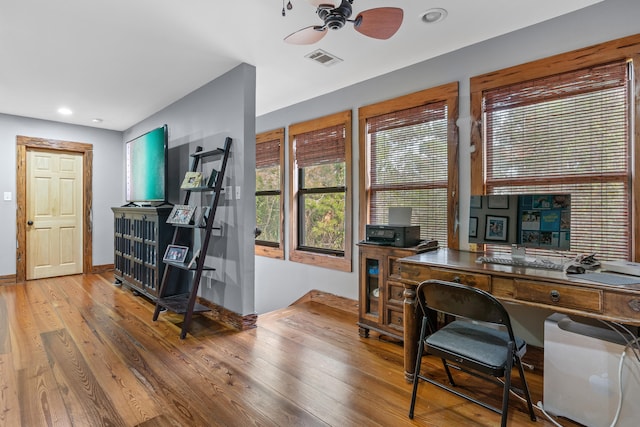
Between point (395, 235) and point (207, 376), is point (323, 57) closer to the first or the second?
point (395, 235)

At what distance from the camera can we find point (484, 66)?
8.62 ft

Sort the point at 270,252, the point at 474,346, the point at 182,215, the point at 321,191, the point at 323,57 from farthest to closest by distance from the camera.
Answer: the point at 270,252
the point at 321,191
the point at 182,215
the point at 323,57
the point at 474,346

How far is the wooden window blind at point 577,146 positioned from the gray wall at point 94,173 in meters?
5.69

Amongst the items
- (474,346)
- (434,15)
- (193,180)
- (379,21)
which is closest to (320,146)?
(193,180)

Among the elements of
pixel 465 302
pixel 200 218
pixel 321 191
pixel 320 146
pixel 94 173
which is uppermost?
pixel 320 146

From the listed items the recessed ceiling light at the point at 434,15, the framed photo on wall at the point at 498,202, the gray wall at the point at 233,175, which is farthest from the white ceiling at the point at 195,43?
the framed photo on wall at the point at 498,202

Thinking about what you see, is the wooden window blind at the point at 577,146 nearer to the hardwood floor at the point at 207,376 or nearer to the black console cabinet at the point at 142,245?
the hardwood floor at the point at 207,376

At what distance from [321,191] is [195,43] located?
1972 millimetres

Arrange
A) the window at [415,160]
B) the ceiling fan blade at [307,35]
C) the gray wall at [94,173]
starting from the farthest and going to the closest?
the gray wall at [94,173]
the window at [415,160]
the ceiling fan blade at [307,35]

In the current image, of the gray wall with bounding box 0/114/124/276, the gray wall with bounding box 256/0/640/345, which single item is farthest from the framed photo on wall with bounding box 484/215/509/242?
the gray wall with bounding box 0/114/124/276

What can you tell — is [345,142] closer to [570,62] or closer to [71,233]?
[570,62]

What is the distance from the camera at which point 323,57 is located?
116 inches

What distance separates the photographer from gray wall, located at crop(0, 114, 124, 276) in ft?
15.3

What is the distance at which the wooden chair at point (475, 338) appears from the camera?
1.52 m
